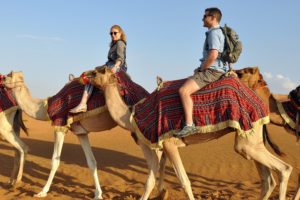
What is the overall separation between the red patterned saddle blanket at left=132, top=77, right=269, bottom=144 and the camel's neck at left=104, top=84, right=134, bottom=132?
1.61ft

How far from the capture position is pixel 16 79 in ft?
28.6

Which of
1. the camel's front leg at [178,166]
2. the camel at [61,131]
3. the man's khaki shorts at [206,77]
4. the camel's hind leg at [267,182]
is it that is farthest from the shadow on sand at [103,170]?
the man's khaki shorts at [206,77]

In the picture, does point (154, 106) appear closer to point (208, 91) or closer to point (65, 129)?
point (208, 91)

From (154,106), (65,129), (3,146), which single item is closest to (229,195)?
(154,106)

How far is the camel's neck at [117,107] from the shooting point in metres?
6.76

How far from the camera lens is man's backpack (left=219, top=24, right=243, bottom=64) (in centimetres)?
600

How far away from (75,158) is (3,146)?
3.63m

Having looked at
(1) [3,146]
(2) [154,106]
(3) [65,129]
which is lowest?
(1) [3,146]

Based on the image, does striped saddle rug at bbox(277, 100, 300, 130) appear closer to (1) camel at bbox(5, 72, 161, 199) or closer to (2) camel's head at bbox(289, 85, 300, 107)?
(2) camel's head at bbox(289, 85, 300, 107)

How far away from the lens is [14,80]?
871 cm

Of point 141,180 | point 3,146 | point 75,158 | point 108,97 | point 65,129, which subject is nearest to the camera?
point 108,97

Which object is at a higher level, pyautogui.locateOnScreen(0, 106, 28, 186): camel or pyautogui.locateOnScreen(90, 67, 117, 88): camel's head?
pyautogui.locateOnScreen(90, 67, 117, 88): camel's head

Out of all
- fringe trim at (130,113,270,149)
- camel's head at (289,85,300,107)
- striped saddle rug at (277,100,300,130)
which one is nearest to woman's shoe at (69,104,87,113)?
fringe trim at (130,113,270,149)

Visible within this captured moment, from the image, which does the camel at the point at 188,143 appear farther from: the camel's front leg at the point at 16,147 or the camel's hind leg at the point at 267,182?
the camel's front leg at the point at 16,147
